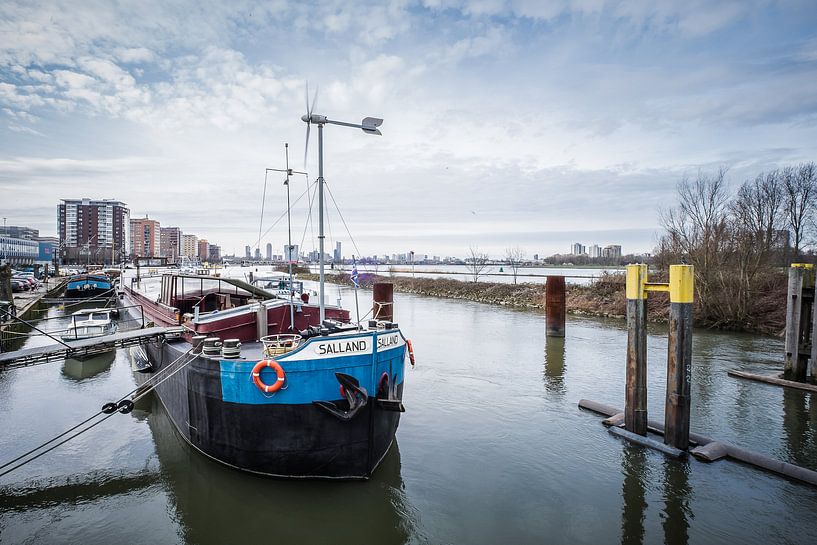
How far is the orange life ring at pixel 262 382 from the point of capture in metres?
8.11

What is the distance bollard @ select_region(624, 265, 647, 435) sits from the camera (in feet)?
34.5

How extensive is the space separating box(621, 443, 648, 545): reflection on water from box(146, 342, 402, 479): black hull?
459 cm

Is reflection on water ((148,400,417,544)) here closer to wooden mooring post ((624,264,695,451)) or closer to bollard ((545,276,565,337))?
wooden mooring post ((624,264,695,451))

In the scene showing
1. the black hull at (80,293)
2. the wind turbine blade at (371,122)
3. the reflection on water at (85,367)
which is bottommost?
the reflection on water at (85,367)

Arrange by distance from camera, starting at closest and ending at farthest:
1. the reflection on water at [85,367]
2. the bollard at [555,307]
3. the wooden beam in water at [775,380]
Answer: the wooden beam in water at [775,380] → the reflection on water at [85,367] → the bollard at [555,307]

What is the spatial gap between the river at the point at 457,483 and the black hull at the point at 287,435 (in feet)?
1.20

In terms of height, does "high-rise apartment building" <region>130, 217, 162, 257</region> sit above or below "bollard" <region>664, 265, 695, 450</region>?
above

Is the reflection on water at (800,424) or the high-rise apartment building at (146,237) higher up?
the high-rise apartment building at (146,237)

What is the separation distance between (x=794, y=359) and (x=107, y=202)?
176m

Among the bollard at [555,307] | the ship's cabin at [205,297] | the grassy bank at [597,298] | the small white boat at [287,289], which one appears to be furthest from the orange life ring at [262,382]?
the grassy bank at [597,298]

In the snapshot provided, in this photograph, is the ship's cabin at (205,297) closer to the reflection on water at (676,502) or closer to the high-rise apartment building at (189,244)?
the reflection on water at (676,502)

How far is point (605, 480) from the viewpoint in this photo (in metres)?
9.21

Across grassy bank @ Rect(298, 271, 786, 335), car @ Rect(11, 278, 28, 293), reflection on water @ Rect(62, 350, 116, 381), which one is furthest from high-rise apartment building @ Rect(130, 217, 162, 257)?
reflection on water @ Rect(62, 350, 116, 381)

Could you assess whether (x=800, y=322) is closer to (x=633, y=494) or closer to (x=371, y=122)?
(x=633, y=494)
